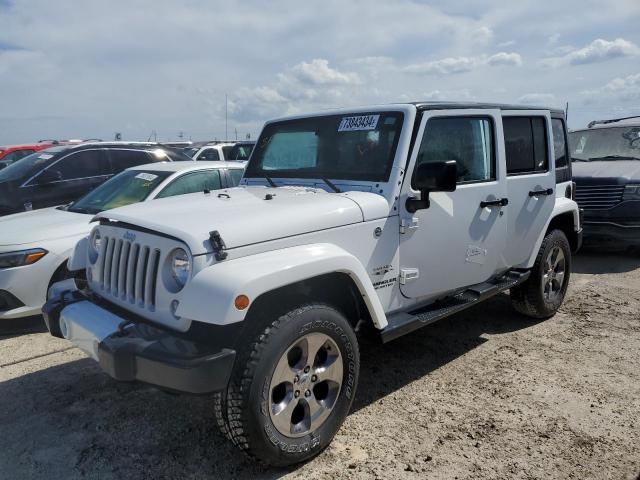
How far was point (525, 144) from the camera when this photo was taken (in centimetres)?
449

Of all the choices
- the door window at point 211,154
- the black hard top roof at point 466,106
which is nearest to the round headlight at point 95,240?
the black hard top roof at point 466,106

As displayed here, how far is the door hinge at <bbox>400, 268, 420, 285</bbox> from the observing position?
→ 334 cm

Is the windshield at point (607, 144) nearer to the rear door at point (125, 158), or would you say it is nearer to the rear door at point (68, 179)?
the rear door at point (125, 158)

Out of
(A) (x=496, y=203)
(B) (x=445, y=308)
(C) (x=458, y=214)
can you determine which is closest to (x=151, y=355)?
(B) (x=445, y=308)

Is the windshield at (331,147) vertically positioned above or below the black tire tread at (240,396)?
above

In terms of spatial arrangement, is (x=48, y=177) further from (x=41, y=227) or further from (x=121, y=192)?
(x=41, y=227)

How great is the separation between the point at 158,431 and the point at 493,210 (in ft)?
9.06

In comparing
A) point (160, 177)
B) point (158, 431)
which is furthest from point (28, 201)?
point (158, 431)

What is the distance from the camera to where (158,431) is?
3135 millimetres

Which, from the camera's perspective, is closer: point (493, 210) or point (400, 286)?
point (400, 286)

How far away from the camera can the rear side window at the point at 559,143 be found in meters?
5.12

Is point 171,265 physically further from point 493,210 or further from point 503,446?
point 493,210

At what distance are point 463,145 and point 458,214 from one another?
0.54 m

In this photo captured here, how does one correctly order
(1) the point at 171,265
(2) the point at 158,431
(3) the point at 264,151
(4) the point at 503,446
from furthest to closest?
1. (3) the point at 264,151
2. (2) the point at 158,431
3. (4) the point at 503,446
4. (1) the point at 171,265
